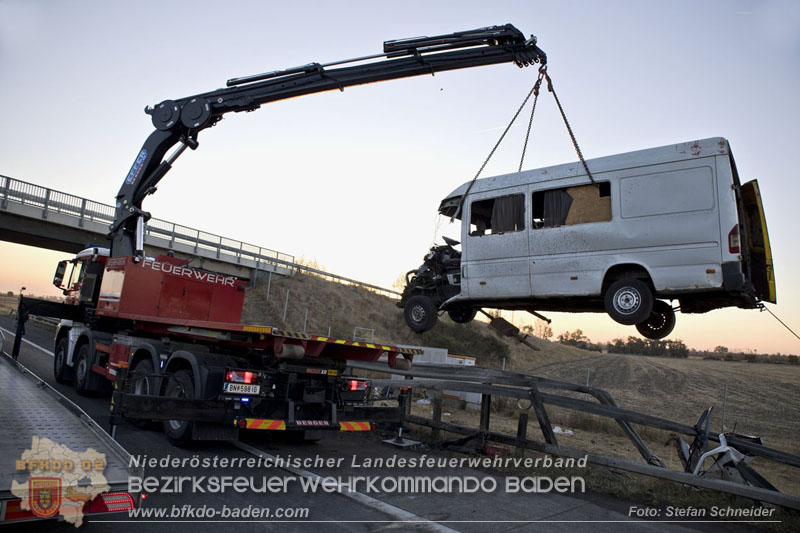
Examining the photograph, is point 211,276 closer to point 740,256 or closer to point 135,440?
point 135,440

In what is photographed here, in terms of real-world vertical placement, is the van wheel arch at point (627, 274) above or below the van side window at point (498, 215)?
below

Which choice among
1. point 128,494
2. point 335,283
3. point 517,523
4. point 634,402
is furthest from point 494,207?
point 335,283

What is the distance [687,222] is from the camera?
6.37m

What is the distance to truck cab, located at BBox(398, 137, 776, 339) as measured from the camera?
6.24 metres

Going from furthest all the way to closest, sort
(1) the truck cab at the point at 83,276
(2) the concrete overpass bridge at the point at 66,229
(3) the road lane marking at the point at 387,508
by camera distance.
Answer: (2) the concrete overpass bridge at the point at 66,229 → (1) the truck cab at the point at 83,276 → (3) the road lane marking at the point at 387,508

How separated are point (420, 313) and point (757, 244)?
4.85m

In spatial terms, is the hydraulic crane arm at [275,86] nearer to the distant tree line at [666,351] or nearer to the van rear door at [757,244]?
the van rear door at [757,244]

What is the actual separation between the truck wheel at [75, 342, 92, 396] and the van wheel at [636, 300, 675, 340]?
32.9 feet

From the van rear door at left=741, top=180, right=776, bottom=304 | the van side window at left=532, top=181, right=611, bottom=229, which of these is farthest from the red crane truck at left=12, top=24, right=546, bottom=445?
the van rear door at left=741, top=180, right=776, bottom=304

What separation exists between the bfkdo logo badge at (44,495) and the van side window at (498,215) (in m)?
6.04

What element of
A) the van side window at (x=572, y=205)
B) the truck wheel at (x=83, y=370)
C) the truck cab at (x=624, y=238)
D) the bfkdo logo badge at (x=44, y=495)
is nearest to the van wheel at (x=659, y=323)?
the truck cab at (x=624, y=238)

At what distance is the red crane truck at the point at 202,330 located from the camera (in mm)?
6684

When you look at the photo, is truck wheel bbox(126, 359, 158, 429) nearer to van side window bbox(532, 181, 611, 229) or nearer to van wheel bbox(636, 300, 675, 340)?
van side window bbox(532, 181, 611, 229)

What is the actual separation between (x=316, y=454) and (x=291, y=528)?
3.16 m
